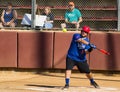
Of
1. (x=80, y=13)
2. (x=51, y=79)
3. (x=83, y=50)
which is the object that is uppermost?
(x=80, y=13)

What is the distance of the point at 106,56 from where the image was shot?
13.2 meters

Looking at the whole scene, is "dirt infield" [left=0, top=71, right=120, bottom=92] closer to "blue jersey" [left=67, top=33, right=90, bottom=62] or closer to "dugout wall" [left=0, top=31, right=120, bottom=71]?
"dugout wall" [left=0, top=31, right=120, bottom=71]

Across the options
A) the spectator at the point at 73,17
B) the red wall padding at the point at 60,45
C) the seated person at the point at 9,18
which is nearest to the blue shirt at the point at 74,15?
the spectator at the point at 73,17

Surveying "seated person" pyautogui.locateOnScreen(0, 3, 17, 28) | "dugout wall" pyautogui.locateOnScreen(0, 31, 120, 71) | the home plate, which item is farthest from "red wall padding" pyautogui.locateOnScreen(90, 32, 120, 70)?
"seated person" pyautogui.locateOnScreen(0, 3, 17, 28)

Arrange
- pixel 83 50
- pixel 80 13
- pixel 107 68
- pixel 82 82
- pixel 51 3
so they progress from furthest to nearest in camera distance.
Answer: pixel 51 3, pixel 80 13, pixel 107 68, pixel 82 82, pixel 83 50

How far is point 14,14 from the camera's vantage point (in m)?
14.1

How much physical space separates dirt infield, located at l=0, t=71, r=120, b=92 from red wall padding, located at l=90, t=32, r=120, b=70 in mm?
324

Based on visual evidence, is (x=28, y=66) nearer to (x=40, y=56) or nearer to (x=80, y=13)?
(x=40, y=56)

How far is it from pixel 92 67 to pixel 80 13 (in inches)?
76.4

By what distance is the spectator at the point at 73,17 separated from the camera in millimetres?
13781

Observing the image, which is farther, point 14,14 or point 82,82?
point 14,14

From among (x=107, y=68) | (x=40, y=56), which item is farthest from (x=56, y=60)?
(x=107, y=68)

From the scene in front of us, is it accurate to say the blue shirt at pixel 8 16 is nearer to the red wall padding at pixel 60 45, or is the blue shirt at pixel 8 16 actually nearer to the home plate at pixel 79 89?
the red wall padding at pixel 60 45

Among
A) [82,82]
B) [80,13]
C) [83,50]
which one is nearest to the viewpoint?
[83,50]
